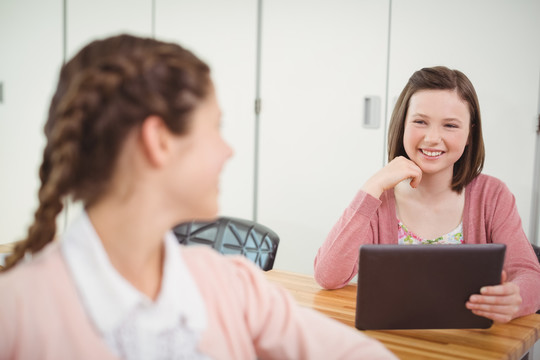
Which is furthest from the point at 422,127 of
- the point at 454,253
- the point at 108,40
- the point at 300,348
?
the point at 108,40

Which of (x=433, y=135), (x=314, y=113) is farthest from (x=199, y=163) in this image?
(x=314, y=113)

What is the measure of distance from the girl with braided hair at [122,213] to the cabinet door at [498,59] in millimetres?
2389

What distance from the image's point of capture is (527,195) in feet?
9.27

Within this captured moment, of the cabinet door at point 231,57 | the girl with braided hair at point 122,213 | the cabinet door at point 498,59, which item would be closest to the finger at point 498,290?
the girl with braided hair at point 122,213

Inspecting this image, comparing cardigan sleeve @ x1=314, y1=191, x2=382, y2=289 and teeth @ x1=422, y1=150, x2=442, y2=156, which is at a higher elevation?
teeth @ x1=422, y1=150, x2=442, y2=156

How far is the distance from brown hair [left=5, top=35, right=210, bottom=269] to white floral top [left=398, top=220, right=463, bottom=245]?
43.5 inches

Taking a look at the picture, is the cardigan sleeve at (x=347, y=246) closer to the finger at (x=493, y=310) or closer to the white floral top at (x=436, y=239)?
the white floral top at (x=436, y=239)

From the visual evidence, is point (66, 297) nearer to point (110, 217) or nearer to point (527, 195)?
point (110, 217)

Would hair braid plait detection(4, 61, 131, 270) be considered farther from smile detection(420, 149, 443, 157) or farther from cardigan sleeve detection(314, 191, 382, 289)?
smile detection(420, 149, 443, 157)

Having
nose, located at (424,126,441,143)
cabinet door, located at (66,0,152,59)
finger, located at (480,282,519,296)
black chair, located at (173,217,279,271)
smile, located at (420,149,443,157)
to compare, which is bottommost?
black chair, located at (173,217,279,271)

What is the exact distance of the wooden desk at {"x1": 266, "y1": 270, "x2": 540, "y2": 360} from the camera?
44.6 inches

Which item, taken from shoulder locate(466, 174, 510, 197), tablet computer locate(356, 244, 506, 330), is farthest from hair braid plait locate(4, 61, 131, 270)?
shoulder locate(466, 174, 510, 197)

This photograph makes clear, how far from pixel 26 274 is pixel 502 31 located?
8.85ft

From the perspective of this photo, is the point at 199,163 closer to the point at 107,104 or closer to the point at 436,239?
the point at 107,104
